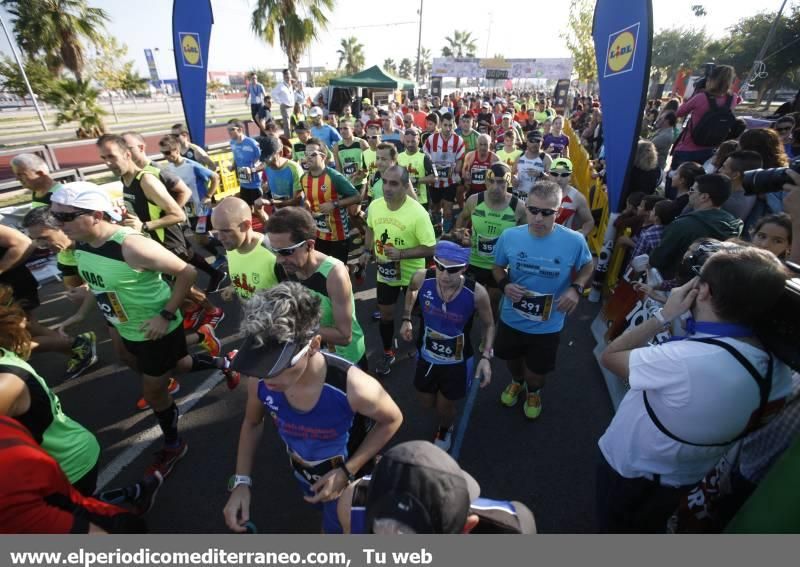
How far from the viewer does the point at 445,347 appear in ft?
10.6

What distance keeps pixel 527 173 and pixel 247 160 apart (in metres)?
5.55

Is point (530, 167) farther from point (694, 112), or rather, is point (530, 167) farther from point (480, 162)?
point (694, 112)

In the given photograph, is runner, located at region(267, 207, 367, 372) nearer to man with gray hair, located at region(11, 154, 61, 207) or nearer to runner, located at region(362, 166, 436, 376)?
runner, located at region(362, 166, 436, 376)

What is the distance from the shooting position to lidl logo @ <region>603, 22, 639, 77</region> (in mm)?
4285

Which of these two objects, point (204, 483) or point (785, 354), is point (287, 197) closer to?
point (204, 483)

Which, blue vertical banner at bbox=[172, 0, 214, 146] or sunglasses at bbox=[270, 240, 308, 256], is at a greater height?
blue vertical banner at bbox=[172, 0, 214, 146]

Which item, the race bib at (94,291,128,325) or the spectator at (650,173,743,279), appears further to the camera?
the spectator at (650,173,743,279)

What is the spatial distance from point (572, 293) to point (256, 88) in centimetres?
1585

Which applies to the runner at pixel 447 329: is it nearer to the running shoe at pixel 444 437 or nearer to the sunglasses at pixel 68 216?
the running shoe at pixel 444 437

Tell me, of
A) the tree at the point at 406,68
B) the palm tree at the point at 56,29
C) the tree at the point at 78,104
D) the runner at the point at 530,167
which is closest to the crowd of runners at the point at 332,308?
the runner at the point at 530,167

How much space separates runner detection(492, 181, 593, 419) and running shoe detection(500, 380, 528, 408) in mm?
348

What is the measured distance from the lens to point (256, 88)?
15.2 meters

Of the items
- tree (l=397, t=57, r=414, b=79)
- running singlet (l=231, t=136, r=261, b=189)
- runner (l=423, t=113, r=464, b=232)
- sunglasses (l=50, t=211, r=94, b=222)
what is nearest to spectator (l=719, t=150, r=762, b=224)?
runner (l=423, t=113, r=464, b=232)

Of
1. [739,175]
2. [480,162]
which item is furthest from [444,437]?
[480,162]
